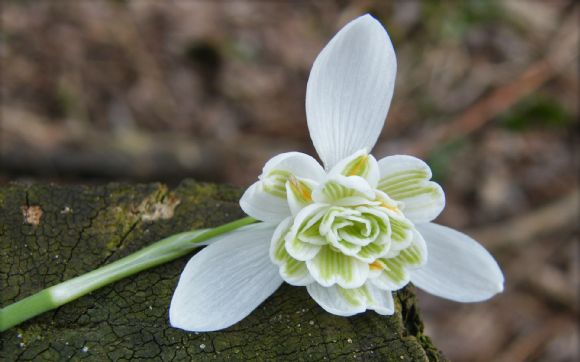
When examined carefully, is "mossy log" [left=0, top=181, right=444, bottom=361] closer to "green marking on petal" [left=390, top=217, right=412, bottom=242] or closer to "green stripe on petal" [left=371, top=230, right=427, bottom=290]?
"green stripe on petal" [left=371, top=230, right=427, bottom=290]

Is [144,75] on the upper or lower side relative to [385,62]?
lower

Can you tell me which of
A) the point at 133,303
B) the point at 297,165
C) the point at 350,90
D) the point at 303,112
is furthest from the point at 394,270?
the point at 303,112

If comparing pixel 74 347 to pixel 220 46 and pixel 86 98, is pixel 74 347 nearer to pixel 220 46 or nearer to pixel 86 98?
pixel 86 98

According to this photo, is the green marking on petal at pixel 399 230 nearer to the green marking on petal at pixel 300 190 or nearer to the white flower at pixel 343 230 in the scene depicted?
the white flower at pixel 343 230

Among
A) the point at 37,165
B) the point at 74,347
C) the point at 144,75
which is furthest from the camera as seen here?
the point at 144,75

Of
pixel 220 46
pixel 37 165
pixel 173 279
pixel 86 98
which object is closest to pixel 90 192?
pixel 173 279

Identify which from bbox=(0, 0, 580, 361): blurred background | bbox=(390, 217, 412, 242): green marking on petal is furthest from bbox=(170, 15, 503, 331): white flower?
bbox=(0, 0, 580, 361): blurred background

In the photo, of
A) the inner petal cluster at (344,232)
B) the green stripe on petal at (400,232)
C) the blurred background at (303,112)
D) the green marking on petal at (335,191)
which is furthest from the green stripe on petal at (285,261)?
the blurred background at (303,112)

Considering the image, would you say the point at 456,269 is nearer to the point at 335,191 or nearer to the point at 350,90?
the point at 335,191

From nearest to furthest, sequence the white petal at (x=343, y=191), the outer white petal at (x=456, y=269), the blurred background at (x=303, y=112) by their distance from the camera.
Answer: the white petal at (x=343, y=191) → the outer white petal at (x=456, y=269) → the blurred background at (x=303, y=112)
